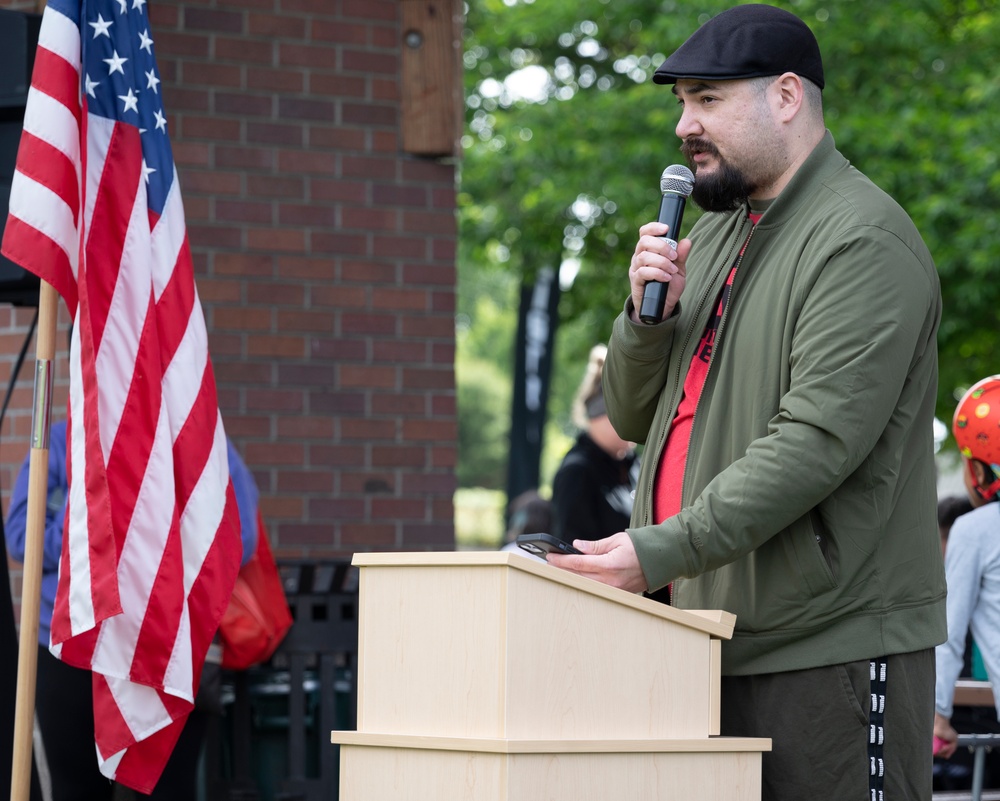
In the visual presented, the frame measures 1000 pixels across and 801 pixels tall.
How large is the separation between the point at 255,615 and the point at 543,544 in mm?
2457

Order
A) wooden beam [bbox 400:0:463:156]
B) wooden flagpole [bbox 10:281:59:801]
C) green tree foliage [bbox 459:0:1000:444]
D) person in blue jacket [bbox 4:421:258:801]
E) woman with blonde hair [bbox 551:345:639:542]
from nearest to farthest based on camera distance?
wooden flagpole [bbox 10:281:59:801], person in blue jacket [bbox 4:421:258:801], wooden beam [bbox 400:0:463:156], woman with blonde hair [bbox 551:345:639:542], green tree foliage [bbox 459:0:1000:444]

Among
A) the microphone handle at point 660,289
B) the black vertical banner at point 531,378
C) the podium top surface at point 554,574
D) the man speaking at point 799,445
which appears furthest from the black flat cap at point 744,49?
the black vertical banner at point 531,378

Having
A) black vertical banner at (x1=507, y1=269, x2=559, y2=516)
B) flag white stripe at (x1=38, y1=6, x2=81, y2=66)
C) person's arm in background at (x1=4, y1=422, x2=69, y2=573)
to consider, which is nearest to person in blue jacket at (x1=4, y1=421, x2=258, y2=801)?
person's arm in background at (x1=4, y1=422, x2=69, y2=573)

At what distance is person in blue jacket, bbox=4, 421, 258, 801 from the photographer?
177 inches

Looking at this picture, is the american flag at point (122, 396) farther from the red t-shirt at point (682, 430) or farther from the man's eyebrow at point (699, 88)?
the man's eyebrow at point (699, 88)

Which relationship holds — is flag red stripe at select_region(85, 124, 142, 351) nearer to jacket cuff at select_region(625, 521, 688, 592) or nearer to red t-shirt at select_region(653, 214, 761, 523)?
red t-shirt at select_region(653, 214, 761, 523)

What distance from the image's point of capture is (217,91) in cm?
583

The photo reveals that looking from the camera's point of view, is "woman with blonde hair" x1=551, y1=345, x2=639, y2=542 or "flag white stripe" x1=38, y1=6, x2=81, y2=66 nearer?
"flag white stripe" x1=38, y1=6, x2=81, y2=66

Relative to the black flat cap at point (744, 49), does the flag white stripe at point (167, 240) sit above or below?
below

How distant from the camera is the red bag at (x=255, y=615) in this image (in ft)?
15.3

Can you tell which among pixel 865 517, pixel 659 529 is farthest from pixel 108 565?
pixel 865 517

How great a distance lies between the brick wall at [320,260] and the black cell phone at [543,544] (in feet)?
11.4

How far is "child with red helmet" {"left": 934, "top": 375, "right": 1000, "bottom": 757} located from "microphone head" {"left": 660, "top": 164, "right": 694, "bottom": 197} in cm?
228

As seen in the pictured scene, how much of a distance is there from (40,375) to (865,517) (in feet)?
7.91
